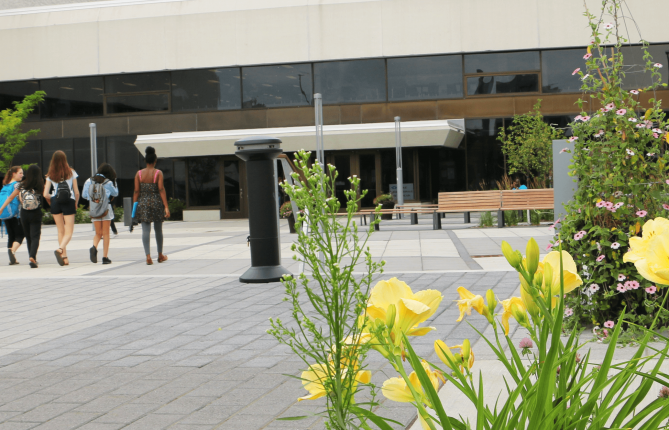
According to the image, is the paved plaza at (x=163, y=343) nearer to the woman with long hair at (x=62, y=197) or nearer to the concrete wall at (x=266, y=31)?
the woman with long hair at (x=62, y=197)

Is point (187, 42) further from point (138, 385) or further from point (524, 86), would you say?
point (138, 385)

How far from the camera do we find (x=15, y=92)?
2905 centimetres

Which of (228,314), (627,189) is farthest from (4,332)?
(627,189)

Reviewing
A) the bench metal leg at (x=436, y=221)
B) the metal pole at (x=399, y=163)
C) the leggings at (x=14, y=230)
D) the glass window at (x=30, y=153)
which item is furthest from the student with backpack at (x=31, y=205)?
the glass window at (x=30, y=153)

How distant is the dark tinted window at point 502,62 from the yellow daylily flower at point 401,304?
25822 millimetres

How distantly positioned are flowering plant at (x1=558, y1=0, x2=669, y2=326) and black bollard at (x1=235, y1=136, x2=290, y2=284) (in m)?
4.34

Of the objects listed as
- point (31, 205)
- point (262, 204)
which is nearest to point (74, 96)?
point (31, 205)

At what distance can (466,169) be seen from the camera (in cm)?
2622

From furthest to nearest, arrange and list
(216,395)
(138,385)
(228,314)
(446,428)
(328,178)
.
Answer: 1. (228,314)
2. (138,385)
3. (216,395)
4. (328,178)
5. (446,428)

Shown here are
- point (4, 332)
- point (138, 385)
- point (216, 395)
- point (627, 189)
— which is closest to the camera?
point (216, 395)

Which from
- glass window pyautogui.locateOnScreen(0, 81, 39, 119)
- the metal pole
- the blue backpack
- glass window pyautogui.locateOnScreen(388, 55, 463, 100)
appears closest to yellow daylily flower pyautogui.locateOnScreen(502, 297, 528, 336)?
the blue backpack

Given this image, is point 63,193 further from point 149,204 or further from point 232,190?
point 232,190

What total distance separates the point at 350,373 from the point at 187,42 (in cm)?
2769

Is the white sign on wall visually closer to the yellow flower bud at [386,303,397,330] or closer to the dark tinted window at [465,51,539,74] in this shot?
the dark tinted window at [465,51,539,74]
